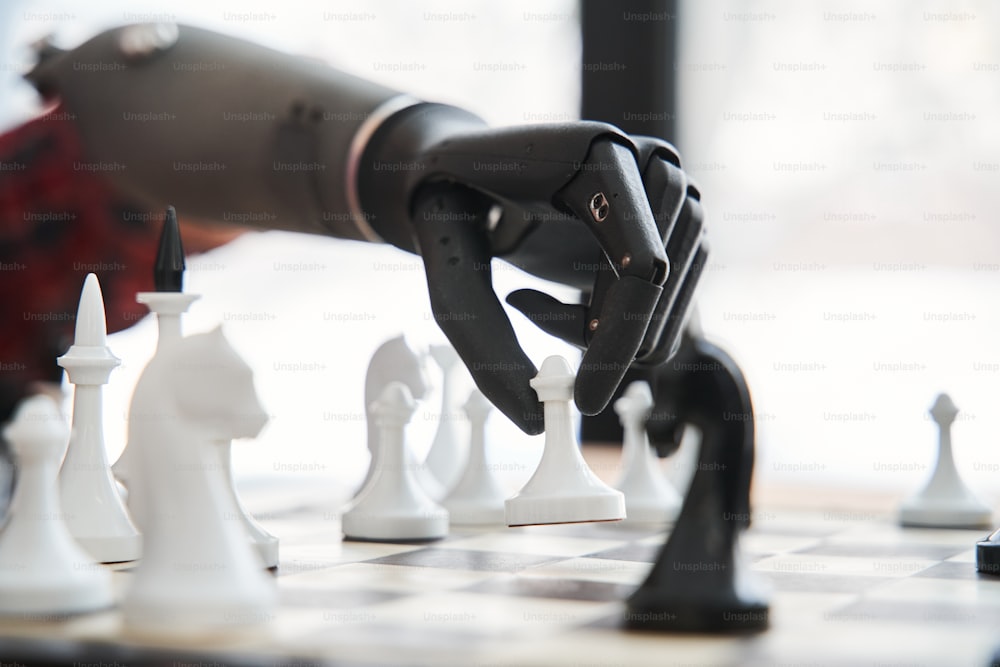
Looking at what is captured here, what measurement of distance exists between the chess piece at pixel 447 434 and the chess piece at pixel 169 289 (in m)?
0.70

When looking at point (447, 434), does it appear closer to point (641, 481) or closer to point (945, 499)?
point (641, 481)

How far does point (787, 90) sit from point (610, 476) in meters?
1.12

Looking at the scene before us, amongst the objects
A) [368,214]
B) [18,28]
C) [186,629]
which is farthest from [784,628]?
[18,28]

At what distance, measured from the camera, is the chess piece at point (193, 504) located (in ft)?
2.64

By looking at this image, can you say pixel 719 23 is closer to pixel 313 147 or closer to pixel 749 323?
pixel 749 323

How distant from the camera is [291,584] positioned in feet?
3.32

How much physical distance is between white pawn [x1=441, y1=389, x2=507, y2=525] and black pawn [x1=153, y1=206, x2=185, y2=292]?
52cm

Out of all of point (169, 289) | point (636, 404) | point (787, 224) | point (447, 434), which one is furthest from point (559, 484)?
point (787, 224)

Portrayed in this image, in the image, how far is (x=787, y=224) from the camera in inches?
102

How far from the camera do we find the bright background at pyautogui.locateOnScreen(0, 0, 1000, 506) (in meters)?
2.41

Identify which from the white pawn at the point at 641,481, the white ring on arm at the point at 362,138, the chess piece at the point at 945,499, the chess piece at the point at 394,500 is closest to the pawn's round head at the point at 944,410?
the chess piece at the point at 945,499

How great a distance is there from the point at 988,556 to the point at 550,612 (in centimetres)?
51

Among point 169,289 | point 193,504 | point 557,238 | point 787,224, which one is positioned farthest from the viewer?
point 787,224

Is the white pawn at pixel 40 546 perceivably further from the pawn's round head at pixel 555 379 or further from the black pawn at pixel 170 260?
the pawn's round head at pixel 555 379
